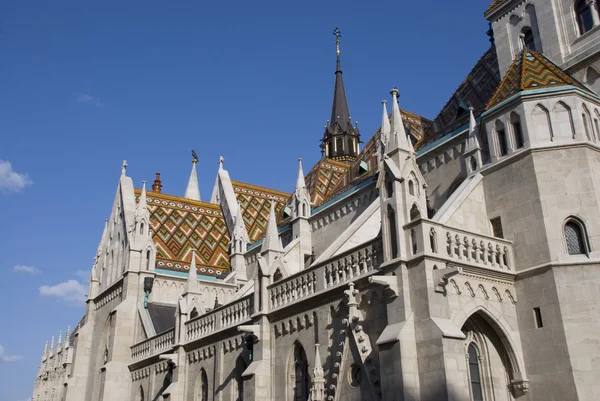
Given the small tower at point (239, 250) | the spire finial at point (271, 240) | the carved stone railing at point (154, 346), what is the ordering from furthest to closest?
the small tower at point (239, 250) → the carved stone railing at point (154, 346) → the spire finial at point (271, 240)

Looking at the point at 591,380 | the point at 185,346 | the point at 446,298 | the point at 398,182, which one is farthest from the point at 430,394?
the point at 185,346

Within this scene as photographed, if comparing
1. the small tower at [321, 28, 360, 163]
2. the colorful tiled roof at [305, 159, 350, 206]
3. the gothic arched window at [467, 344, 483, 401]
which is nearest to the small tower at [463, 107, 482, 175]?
the gothic arched window at [467, 344, 483, 401]

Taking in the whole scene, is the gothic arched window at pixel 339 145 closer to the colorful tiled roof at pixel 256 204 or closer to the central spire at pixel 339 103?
the central spire at pixel 339 103

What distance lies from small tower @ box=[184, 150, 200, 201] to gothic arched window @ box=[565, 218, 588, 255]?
116ft

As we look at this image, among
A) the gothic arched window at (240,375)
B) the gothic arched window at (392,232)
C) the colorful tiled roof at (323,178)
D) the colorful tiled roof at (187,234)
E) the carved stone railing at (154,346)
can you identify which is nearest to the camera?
the gothic arched window at (392,232)

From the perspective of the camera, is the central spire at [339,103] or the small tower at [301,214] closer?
the small tower at [301,214]

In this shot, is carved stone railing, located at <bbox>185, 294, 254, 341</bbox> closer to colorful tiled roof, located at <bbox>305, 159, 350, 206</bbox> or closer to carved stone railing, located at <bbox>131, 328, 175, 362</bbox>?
carved stone railing, located at <bbox>131, 328, 175, 362</bbox>

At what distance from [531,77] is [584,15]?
3.54 meters

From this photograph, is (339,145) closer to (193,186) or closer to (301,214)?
(193,186)

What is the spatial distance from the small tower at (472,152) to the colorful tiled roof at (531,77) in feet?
2.41

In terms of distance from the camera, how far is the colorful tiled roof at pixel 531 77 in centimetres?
1575

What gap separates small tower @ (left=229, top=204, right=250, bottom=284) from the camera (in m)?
28.9

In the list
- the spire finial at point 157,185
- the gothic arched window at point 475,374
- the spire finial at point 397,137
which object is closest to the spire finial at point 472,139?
the spire finial at point 397,137

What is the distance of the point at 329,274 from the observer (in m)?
15.7
